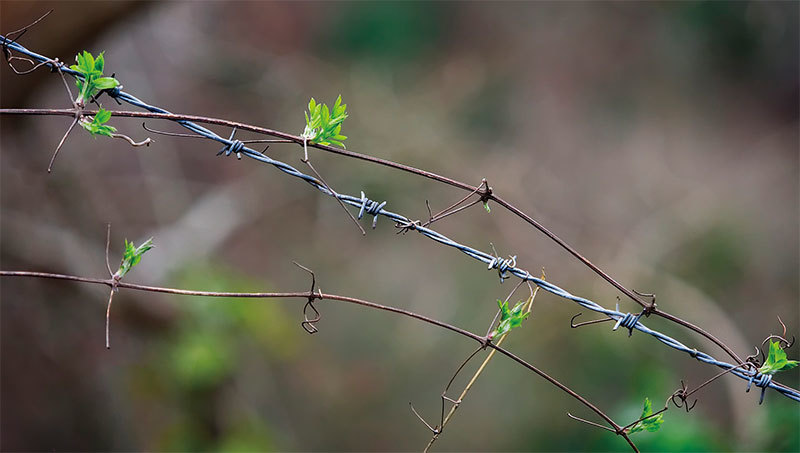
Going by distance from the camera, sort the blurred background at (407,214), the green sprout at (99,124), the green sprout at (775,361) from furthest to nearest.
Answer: the blurred background at (407,214)
the green sprout at (775,361)
the green sprout at (99,124)

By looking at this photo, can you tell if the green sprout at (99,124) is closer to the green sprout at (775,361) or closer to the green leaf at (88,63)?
the green leaf at (88,63)

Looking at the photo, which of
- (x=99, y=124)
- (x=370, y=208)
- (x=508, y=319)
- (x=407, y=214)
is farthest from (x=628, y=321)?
(x=407, y=214)

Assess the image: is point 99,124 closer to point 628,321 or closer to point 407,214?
point 628,321

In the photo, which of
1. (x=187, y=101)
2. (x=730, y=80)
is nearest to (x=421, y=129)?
(x=187, y=101)

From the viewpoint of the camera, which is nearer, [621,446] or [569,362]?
[621,446]

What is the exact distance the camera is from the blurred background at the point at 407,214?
2.80 m

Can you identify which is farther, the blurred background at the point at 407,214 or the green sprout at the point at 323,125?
the blurred background at the point at 407,214

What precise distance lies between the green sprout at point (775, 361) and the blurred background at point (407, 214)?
1.39 m

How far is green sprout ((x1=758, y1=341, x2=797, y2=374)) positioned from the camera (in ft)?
3.12

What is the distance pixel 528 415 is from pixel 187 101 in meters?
2.60

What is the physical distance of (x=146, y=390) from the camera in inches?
113

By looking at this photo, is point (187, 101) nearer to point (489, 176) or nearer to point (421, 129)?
point (421, 129)

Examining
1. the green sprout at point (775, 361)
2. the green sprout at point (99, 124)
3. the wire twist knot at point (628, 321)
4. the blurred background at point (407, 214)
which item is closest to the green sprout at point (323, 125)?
the green sprout at point (99, 124)

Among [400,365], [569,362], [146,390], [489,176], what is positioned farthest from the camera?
[489,176]
